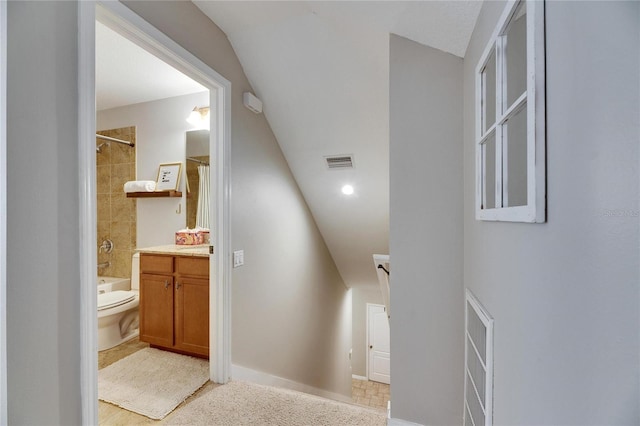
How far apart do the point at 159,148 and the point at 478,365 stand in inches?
135

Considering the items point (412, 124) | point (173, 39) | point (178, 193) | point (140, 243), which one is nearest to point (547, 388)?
point (412, 124)

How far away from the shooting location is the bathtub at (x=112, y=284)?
10.5ft

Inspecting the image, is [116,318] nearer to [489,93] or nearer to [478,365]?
[478,365]

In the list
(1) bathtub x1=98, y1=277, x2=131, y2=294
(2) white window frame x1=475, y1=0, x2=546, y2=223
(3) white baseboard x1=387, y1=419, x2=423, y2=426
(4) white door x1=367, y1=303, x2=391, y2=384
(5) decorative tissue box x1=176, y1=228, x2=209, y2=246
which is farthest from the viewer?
(4) white door x1=367, y1=303, x2=391, y2=384

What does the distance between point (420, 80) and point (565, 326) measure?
4.41ft

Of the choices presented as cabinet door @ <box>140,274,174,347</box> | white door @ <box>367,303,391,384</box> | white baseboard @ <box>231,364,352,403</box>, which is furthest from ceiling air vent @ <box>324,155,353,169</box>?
white door @ <box>367,303,391,384</box>

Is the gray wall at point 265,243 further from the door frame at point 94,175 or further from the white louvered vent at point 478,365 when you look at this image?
the white louvered vent at point 478,365

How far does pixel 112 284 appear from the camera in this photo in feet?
10.8

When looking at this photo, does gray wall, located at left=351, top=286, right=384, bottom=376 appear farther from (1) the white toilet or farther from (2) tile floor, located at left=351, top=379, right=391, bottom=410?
(1) the white toilet

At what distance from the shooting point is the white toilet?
8.60 feet

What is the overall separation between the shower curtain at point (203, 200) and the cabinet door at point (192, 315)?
80cm

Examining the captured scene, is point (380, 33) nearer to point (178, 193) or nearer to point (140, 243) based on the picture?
point (178, 193)

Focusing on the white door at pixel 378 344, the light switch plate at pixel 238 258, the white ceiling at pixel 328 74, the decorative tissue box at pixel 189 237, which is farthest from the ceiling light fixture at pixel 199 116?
the white door at pixel 378 344

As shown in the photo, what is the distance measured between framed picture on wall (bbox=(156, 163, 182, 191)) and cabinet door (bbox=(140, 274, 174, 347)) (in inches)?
38.7
